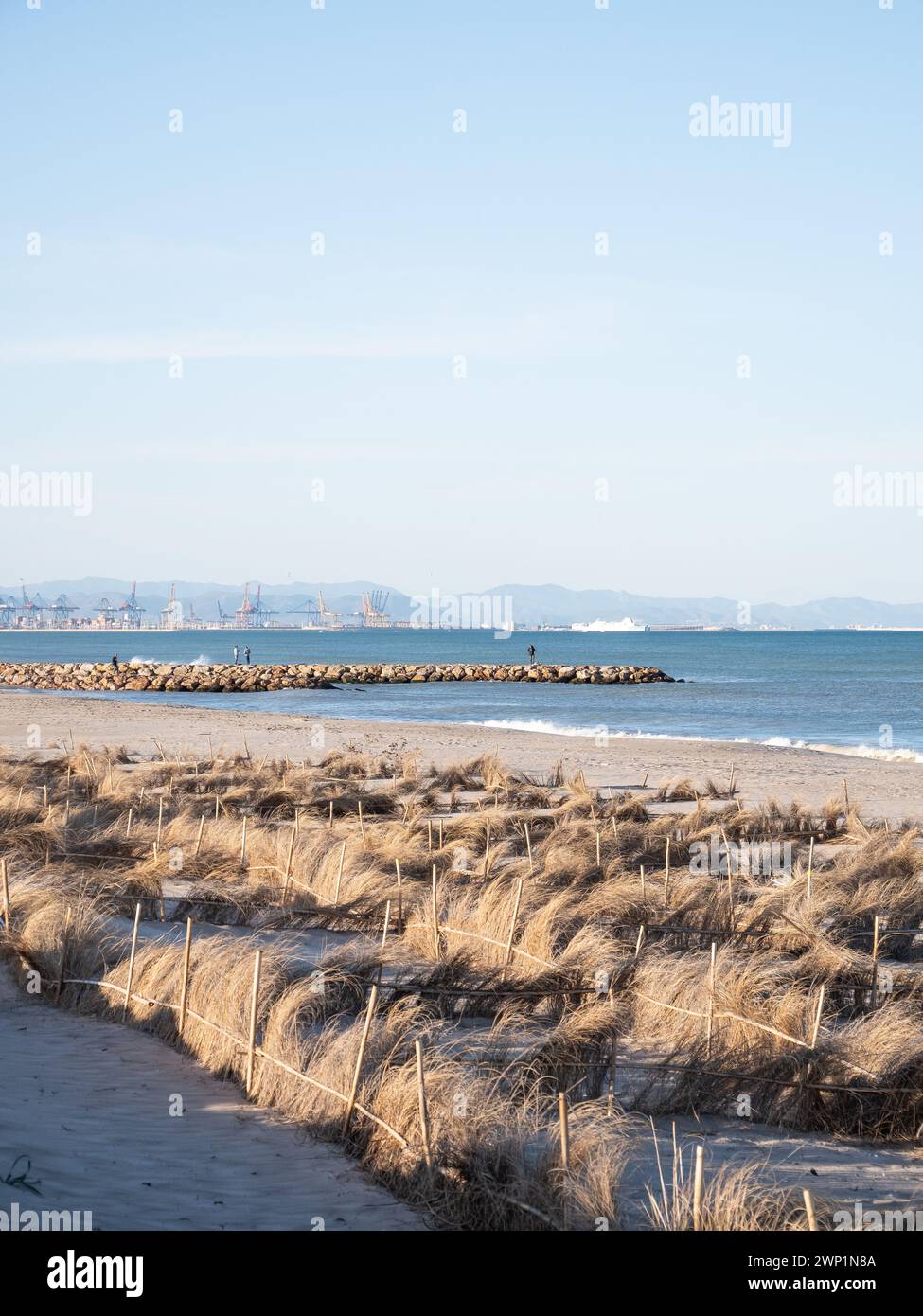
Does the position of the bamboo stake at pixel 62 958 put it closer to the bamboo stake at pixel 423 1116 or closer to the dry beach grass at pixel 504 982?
the dry beach grass at pixel 504 982

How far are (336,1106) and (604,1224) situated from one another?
6.12 feet

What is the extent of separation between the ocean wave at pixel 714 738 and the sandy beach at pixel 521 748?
462 millimetres

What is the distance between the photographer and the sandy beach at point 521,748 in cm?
2256

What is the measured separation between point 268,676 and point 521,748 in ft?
126

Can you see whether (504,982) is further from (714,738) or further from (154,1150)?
(714,738)

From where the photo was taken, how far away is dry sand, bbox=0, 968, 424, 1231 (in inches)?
204

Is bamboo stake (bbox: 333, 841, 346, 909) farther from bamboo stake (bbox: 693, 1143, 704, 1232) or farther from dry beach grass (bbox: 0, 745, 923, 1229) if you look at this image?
bamboo stake (bbox: 693, 1143, 704, 1232)

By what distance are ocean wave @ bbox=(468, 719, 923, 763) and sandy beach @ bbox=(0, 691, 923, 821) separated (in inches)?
18.2

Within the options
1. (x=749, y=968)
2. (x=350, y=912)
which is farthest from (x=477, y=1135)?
(x=350, y=912)

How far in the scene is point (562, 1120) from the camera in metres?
5.05

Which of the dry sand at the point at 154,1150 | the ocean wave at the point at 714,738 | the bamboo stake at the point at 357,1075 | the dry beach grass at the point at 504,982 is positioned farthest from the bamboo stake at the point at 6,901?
the ocean wave at the point at 714,738

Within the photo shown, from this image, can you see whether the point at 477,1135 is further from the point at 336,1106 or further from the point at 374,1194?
the point at 336,1106

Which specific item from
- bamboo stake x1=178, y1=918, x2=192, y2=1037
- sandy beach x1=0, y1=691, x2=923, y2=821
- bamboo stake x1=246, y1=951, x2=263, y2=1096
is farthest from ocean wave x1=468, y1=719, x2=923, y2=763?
bamboo stake x1=246, y1=951, x2=263, y2=1096
